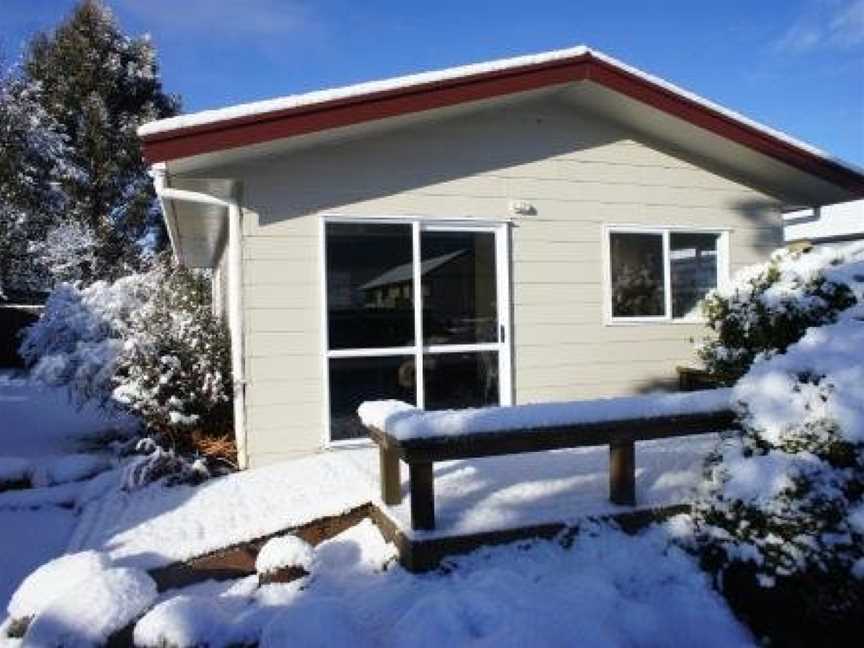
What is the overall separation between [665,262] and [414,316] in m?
3.20

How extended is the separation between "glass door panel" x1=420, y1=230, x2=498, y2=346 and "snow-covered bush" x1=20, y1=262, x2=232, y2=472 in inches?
84.8

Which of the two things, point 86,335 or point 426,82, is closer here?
point 426,82

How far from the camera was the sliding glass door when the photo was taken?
727 centimetres

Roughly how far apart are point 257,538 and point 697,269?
620 centimetres

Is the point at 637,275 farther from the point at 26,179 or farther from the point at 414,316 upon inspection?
the point at 26,179

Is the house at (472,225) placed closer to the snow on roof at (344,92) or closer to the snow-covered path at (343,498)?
the snow on roof at (344,92)

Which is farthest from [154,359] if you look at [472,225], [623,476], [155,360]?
[623,476]

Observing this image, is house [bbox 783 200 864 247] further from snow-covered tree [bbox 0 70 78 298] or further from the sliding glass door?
snow-covered tree [bbox 0 70 78 298]

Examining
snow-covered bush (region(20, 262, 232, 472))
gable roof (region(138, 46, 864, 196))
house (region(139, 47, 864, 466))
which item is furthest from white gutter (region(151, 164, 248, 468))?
gable roof (region(138, 46, 864, 196))

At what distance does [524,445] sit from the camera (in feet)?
14.8

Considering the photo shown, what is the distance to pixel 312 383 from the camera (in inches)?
281

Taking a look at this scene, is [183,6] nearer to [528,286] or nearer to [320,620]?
[528,286]

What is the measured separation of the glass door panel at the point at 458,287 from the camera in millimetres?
7559

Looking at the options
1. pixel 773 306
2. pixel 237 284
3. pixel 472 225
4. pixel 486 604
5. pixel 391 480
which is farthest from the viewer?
pixel 472 225
